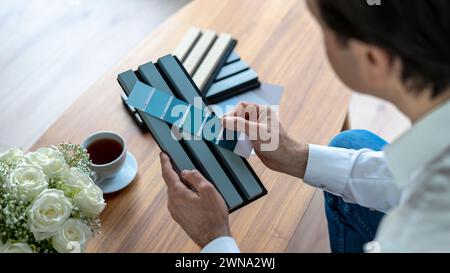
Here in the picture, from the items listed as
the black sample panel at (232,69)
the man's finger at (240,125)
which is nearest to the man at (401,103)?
the man's finger at (240,125)

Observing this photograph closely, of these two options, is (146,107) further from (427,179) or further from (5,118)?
(5,118)

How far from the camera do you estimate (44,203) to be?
87 cm

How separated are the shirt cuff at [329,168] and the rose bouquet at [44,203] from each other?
46cm

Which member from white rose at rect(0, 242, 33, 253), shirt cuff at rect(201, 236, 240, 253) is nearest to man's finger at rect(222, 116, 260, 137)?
shirt cuff at rect(201, 236, 240, 253)

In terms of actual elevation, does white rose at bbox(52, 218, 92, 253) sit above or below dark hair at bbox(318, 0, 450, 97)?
below

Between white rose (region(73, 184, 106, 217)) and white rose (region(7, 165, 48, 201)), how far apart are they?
6 centimetres

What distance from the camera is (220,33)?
1.49m

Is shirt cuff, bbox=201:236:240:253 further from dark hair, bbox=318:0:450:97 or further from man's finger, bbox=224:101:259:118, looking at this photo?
dark hair, bbox=318:0:450:97

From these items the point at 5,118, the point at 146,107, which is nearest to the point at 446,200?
the point at 146,107

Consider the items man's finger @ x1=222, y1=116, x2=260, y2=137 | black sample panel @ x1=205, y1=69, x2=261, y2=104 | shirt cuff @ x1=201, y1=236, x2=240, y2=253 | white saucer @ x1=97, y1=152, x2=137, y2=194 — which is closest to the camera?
shirt cuff @ x1=201, y1=236, x2=240, y2=253

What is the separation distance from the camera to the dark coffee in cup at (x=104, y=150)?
3.91 ft

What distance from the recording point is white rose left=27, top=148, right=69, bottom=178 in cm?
93

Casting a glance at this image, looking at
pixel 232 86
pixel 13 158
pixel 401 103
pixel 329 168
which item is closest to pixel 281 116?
pixel 232 86

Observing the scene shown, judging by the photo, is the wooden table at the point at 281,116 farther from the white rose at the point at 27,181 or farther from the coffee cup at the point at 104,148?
the white rose at the point at 27,181
